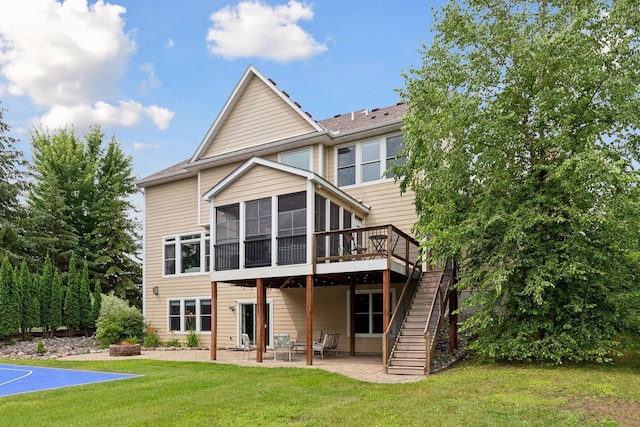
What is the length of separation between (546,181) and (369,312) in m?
7.38

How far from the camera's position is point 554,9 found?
13.9 meters

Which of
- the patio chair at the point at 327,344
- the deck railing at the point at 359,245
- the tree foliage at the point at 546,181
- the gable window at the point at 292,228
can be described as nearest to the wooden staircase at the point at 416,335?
the deck railing at the point at 359,245

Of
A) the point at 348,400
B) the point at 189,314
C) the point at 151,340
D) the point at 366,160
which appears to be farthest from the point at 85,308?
the point at 348,400

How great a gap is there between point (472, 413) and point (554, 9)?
11.6m

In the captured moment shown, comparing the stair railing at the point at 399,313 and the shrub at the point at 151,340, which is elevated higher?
the stair railing at the point at 399,313

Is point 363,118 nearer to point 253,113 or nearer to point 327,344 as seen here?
point 253,113

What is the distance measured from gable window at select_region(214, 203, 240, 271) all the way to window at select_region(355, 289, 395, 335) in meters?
4.53

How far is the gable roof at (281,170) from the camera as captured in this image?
1418 centimetres

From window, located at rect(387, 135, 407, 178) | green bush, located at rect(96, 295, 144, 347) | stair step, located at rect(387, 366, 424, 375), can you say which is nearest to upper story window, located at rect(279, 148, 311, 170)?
window, located at rect(387, 135, 407, 178)

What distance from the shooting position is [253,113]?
19.4 meters

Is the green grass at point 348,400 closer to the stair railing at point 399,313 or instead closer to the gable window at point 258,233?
the stair railing at point 399,313

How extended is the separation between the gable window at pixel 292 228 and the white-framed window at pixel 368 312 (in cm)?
339

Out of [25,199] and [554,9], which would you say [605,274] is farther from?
[25,199]

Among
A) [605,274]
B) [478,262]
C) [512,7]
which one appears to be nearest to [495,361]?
[478,262]
